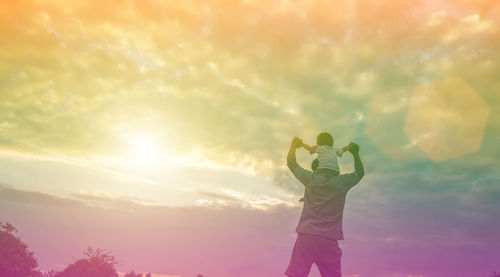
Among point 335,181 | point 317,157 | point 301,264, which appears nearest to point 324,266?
point 301,264

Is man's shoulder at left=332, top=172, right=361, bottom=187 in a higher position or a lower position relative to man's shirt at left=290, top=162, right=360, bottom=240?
higher

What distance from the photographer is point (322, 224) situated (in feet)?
25.4

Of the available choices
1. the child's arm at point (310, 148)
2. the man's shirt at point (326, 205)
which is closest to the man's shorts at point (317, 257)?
the man's shirt at point (326, 205)

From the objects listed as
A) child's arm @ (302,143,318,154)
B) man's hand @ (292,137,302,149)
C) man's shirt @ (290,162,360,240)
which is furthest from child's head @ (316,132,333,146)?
man's shirt @ (290,162,360,240)

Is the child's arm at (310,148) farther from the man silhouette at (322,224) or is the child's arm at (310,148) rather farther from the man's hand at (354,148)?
the man's hand at (354,148)

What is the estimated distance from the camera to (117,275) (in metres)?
17.5

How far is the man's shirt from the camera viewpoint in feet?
25.4

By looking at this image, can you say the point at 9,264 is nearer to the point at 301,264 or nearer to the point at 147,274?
the point at 147,274

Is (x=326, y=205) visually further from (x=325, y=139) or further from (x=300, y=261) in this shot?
(x=325, y=139)

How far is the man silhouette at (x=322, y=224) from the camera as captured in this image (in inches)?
301

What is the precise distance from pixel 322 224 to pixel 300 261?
92 centimetres

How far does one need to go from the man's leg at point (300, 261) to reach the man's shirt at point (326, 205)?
30cm

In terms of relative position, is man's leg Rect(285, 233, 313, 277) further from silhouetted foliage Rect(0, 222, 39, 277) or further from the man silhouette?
silhouetted foliage Rect(0, 222, 39, 277)

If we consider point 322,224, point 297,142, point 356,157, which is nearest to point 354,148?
point 356,157
